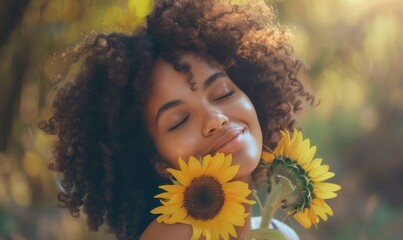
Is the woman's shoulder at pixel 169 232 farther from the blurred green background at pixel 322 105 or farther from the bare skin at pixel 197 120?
the blurred green background at pixel 322 105

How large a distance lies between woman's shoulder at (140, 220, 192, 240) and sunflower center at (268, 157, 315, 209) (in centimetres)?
15

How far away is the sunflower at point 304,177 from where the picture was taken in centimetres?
93

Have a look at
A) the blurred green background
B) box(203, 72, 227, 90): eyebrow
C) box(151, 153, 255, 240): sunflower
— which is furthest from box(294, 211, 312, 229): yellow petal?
the blurred green background

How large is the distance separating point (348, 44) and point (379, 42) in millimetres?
83

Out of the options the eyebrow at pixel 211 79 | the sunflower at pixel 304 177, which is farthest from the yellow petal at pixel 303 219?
the eyebrow at pixel 211 79

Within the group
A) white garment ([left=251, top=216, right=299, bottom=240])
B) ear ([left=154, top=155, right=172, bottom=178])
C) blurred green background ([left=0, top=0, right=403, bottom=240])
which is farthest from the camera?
blurred green background ([left=0, top=0, right=403, bottom=240])

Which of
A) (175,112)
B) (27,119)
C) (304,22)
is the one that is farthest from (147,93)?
(304,22)

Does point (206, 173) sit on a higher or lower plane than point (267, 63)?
lower

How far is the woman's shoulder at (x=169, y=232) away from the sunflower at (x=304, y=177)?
144mm

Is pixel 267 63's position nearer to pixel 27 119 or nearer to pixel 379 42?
pixel 27 119

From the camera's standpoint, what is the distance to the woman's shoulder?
92 centimetres

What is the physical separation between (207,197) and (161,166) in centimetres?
16

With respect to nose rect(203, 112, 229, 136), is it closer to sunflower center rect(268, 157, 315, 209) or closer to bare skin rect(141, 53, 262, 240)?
bare skin rect(141, 53, 262, 240)

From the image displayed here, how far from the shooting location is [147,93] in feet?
3.16
